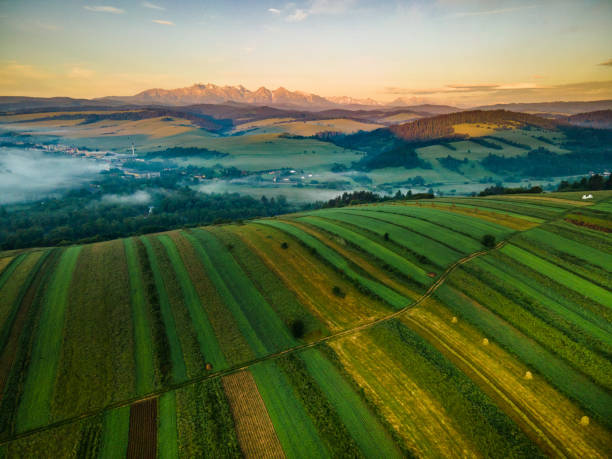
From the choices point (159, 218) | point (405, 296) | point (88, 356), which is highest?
point (88, 356)

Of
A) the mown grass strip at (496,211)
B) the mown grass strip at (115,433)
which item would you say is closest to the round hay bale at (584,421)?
the mown grass strip at (115,433)

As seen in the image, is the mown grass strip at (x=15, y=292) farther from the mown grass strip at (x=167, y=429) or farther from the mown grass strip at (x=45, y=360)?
the mown grass strip at (x=167, y=429)

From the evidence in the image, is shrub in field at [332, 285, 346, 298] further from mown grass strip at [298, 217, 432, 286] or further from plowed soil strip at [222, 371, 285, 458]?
plowed soil strip at [222, 371, 285, 458]

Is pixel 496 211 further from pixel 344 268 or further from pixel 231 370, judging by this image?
pixel 231 370

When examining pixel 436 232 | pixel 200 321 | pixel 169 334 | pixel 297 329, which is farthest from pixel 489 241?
pixel 169 334

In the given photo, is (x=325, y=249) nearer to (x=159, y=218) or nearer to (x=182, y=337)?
(x=182, y=337)

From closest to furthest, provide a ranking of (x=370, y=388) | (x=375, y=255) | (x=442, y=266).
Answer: (x=370, y=388)
(x=442, y=266)
(x=375, y=255)

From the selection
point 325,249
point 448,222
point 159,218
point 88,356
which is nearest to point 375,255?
point 325,249
